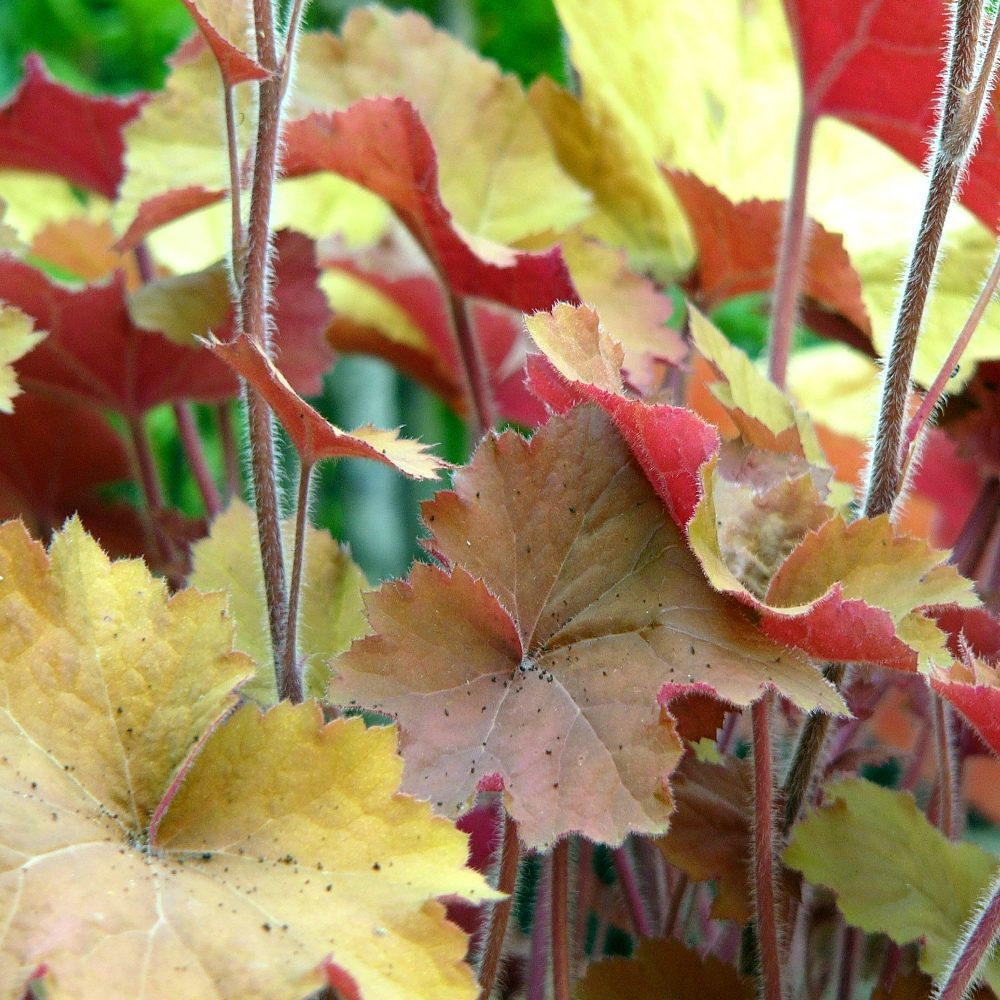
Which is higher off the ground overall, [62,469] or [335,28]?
[335,28]

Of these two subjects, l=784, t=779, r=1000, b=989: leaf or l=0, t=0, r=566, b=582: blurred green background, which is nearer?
l=784, t=779, r=1000, b=989: leaf

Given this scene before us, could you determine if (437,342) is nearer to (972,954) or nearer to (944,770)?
(944,770)

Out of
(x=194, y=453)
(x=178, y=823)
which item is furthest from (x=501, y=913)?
(x=194, y=453)

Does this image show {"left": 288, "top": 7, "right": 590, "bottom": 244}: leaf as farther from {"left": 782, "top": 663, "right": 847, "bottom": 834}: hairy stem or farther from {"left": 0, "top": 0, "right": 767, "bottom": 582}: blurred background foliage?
{"left": 0, "top": 0, "right": 767, "bottom": 582}: blurred background foliage

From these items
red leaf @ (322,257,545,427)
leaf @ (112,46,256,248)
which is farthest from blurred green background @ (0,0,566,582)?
leaf @ (112,46,256,248)

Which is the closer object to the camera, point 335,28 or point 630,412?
point 630,412
